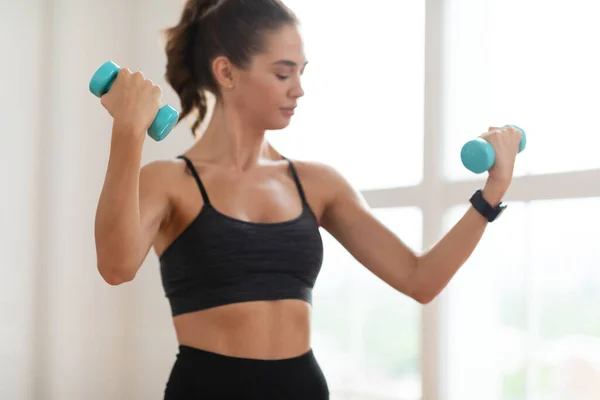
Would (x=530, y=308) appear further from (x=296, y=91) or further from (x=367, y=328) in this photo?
(x=296, y=91)

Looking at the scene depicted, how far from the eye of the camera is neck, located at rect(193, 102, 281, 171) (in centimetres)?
158

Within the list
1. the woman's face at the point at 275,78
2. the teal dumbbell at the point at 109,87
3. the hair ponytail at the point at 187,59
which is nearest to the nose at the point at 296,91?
the woman's face at the point at 275,78

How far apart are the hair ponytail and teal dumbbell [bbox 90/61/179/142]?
333 mm

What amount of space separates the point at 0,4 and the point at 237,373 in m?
1.91

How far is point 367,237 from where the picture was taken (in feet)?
5.32

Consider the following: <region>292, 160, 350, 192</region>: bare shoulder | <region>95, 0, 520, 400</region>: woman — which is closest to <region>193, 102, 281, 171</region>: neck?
<region>95, 0, 520, 400</region>: woman

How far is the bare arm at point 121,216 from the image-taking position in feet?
4.03

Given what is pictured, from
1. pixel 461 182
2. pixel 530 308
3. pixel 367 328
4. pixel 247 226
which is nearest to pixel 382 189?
pixel 461 182

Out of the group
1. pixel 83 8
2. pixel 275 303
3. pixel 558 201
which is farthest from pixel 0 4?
pixel 558 201

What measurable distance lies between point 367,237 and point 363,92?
85 centimetres

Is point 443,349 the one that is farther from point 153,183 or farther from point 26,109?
point 26,109

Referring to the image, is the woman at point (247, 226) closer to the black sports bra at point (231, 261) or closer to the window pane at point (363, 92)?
the black sports bra at point (231, 261)

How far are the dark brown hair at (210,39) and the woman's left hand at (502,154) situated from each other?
46 centimetres

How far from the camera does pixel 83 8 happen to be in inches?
115
